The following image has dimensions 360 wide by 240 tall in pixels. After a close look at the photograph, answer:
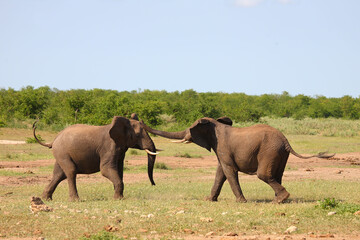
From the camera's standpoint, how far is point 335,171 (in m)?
21.0

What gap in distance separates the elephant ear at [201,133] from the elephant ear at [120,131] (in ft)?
4.93

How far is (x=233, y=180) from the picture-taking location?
13.0 m

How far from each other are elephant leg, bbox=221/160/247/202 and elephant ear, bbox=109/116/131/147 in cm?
232

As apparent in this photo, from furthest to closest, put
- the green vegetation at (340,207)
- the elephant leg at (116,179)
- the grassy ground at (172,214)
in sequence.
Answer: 1. the elephant leg at (116,179)
2. the green vegetation at (340,207)
3. the grassy ground at (172,214)

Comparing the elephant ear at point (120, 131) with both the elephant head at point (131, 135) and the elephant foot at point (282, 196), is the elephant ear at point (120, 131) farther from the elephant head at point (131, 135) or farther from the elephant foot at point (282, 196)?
the elephant foot at point (282, 196)

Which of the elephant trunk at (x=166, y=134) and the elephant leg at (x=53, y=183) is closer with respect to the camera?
the elephant trunk at (x=166, y=134)

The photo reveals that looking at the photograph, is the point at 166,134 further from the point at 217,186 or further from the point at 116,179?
the point at 217,186

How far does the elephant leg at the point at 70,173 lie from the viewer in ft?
43.6

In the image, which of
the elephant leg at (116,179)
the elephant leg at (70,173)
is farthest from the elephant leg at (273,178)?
the elephant leg at (70,173)

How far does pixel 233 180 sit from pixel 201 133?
1.40 metres

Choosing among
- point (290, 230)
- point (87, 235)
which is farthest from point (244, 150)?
point (87, 235)

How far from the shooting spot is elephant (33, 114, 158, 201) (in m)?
13.4

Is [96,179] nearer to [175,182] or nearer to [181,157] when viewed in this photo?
[175,182]

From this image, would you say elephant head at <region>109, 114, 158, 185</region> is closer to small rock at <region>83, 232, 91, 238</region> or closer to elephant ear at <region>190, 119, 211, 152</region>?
elephant ear at <region>190, 119, 211, 152</region>
